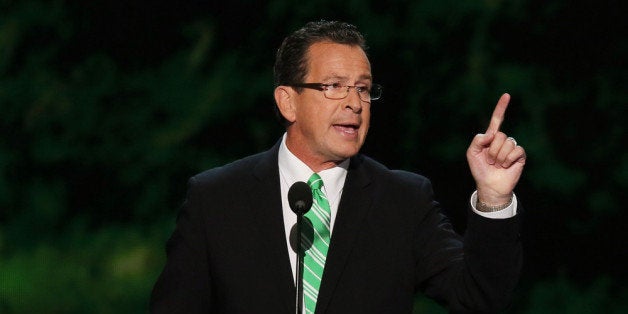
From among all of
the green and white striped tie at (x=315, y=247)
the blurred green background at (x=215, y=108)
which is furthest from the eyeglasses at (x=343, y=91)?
the blurred green background at (x=215, y=108)

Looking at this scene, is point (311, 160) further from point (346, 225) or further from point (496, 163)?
point (496, 163)

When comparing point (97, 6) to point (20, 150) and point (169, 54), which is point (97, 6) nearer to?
point (169, 54)

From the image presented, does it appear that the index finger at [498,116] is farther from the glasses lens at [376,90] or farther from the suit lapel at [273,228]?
the suit lapel at [273,228]

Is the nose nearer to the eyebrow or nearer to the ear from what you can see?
the eyebrow

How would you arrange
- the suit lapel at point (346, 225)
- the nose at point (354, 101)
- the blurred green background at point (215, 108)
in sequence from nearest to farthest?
the suit lapel at point (346, 225) < the nose at point (354, 101) < the blurred green background at point (215, 108)

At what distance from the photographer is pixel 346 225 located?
91.9 inches

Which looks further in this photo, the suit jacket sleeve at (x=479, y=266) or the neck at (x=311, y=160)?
the neck at (x=311, y=160)

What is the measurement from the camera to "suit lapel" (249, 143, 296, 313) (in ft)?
7.40

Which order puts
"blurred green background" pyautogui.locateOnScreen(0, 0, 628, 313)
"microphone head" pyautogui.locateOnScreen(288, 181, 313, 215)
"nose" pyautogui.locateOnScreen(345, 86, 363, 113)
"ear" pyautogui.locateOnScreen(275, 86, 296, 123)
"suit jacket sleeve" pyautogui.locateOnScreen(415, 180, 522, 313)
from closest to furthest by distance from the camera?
"microphone head" pyautogui.locateOnScreen(288, 181, 313, 215) < "suit jacket sleeve" pyautogui.locateOnScreen(415, 180, 522, 313) < "nose" pyautogui.locateOnScreen(345, 86, 363, 113) < "ear" pyautogui.locateOnScreen(275, 86, 296, 123) < "blurred green background" pyautogui.locateOnScreen(0, 0, 628, 313)

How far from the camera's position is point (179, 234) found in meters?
2.37

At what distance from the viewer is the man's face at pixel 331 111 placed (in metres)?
2.40

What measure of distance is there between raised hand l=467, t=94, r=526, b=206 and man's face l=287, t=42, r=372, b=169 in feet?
1.22

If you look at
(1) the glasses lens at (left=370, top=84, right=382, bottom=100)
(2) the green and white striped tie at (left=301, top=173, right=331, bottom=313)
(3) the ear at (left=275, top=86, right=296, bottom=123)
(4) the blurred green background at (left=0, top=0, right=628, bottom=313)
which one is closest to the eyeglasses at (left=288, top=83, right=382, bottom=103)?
(1) the glasses lens at (left=370, top=84, right=382, bottom=100)

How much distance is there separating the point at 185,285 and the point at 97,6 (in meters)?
1.65
